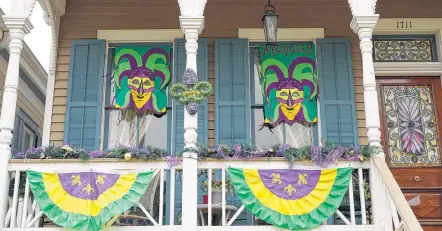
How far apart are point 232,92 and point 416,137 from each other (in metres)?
2.46

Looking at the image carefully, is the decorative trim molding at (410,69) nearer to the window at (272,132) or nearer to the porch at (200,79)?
the porch at (200,79)

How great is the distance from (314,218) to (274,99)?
2.25 metres

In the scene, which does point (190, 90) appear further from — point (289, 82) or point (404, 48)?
point (404, 48)

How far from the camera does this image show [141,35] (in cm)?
759

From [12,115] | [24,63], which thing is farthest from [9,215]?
[24,63]

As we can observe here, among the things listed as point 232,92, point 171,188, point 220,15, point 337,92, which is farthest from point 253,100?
point 171,188

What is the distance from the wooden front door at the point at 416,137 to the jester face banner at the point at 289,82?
96 cm

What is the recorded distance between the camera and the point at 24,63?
10.2 metres

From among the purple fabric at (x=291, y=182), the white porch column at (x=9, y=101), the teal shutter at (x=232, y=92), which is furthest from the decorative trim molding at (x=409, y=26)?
the white porch column at (x=9, y=101)

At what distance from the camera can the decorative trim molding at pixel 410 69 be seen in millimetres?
7508

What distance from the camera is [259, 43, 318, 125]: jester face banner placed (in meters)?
7.29

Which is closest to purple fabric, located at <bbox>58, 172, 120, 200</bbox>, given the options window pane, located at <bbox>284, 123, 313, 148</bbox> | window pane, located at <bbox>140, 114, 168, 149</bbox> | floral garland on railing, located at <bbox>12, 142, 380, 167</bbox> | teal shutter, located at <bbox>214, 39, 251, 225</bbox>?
floral garland on railing, located at <bbox>12, 142, 380, 167</bbox>

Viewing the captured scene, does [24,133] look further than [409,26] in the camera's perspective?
Yes

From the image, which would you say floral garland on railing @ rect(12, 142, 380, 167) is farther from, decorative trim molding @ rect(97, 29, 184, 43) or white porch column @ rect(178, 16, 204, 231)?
decorative trim molding @ rect(97, 29, 184, 43)
